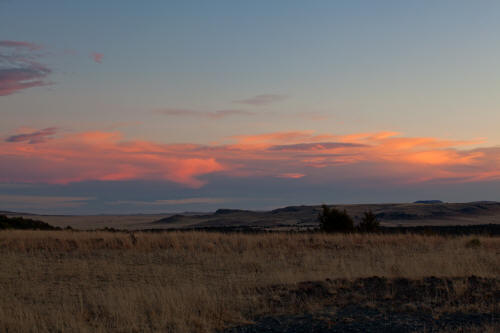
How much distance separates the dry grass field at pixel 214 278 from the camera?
9734mm

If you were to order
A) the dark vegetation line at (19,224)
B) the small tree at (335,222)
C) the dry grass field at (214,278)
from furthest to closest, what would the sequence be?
the dark vegetation line at (19,224)
the small tree at (335,222)
the dry grass field at (214,278)

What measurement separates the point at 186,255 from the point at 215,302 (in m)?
10.5

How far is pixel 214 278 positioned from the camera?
15398mm

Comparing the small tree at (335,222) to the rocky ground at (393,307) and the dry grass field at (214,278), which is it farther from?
the rocky ground at (393,307)

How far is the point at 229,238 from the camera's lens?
25875 millimetres

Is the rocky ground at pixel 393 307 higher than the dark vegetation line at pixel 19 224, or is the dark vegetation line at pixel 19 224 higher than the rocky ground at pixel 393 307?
the dark vegetation line at pixel 19 224

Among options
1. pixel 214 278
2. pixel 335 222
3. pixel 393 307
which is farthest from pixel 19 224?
pixel 393 307

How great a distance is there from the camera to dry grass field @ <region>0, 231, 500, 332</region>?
383 inches

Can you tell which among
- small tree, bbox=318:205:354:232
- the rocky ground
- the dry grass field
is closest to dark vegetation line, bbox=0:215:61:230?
the dry grass field

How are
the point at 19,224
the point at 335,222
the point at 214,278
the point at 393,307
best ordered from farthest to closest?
the point at 19,224
the point at 335,222
the point at 214,278
the point at 393,307

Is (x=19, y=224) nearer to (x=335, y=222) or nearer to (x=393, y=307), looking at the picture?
(x=335, y=222)

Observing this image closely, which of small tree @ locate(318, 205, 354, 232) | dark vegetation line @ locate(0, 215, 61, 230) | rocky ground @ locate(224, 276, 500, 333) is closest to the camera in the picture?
rocky ground @ locate(224, 276, 500, 333)

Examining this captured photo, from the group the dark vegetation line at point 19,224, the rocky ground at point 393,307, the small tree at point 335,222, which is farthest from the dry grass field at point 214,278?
the dark vegetation line at point 19,224

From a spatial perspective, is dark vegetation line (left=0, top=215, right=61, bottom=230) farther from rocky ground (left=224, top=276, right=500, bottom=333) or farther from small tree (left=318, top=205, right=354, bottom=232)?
rocky ground (left=224, top=276, right=500, bottom=333)
